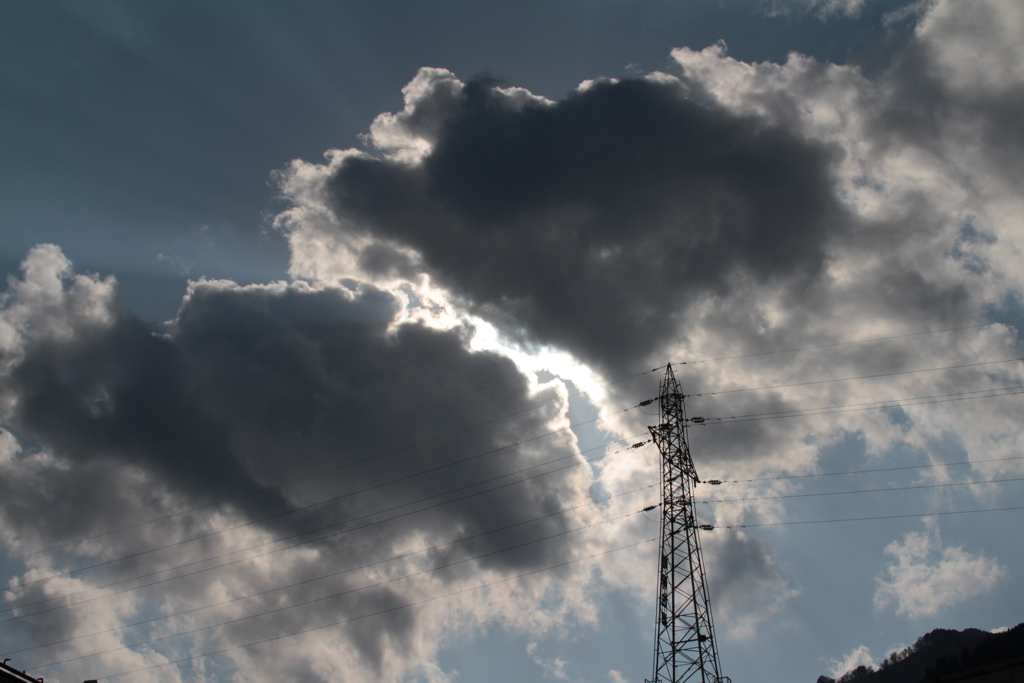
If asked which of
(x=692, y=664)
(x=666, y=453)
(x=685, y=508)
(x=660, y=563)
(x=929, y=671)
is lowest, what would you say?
(x=929, y=671)

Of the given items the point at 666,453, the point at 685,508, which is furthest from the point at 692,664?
the point at 666,453

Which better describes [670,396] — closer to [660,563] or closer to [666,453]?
[666,453]

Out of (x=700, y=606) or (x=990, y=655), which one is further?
(x=990, y=655)

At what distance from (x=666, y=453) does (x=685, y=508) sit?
4.26m

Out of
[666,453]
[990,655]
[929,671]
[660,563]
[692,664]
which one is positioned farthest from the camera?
[929,671]

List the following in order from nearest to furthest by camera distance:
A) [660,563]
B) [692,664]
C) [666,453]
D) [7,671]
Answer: [692,664]
[660,563]
[666,453]
[7,671]

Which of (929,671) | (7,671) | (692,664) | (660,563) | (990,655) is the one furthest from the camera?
(929,671)

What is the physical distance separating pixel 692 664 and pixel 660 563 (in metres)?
6.59

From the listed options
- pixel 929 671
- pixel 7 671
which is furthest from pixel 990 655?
pixel 7 671

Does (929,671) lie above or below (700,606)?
below

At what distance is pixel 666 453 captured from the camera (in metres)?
53.1

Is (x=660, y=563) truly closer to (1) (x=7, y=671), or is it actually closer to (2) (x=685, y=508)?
(2) (x=685, y=508)

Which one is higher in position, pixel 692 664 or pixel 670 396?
pixel 670 396

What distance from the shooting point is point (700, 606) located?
47.7 metres
